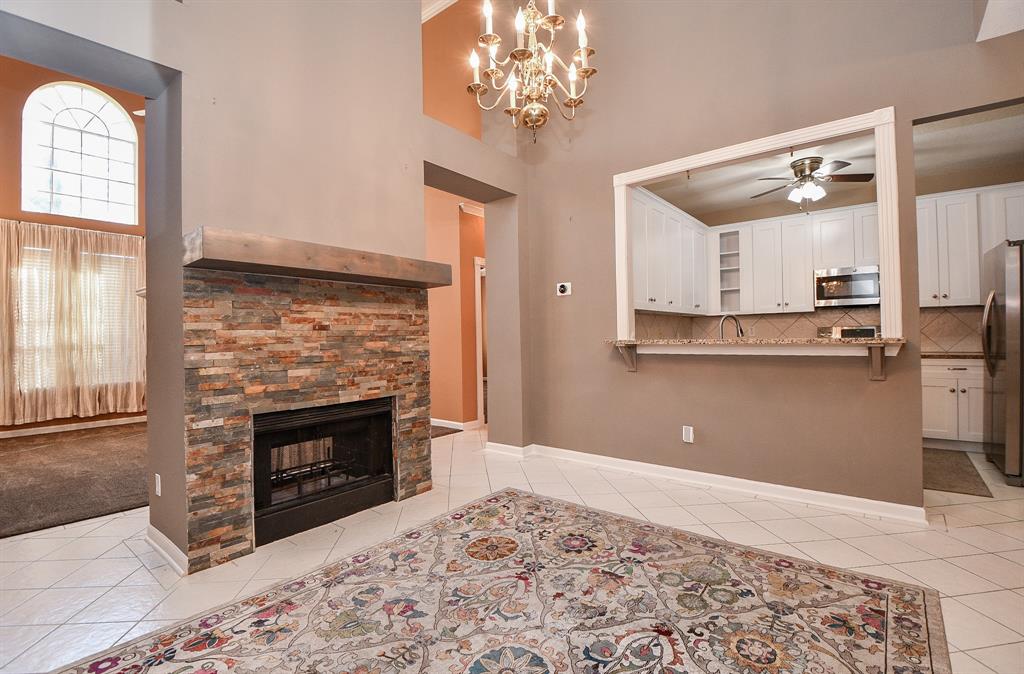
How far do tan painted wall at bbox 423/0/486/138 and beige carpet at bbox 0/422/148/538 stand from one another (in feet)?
16.5

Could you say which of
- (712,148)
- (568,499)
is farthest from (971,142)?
(568,499)

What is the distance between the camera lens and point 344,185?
114 inches

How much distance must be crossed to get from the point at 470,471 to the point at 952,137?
5.06 metres

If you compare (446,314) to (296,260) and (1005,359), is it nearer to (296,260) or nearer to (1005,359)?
(296,260)

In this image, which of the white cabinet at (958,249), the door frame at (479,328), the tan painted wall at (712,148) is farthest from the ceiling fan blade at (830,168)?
the door frame at (479,328)

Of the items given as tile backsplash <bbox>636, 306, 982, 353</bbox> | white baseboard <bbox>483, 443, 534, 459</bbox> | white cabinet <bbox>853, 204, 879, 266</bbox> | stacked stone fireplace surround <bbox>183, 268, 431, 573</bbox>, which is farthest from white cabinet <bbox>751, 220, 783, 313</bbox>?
stacked stone fireplace surround <bbox>183, 268, 431, 573</bbox>

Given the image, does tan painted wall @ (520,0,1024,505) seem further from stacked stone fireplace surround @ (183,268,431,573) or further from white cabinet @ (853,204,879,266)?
white cabinet @ (853,204,879,266)

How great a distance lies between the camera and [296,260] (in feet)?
7.73

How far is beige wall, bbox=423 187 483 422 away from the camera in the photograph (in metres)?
5.95

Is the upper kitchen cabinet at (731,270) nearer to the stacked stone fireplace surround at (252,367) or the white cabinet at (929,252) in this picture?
the white cabinet at (929,252)

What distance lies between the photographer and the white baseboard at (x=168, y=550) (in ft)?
7.34

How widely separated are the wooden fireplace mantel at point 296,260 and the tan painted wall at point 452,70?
347cm

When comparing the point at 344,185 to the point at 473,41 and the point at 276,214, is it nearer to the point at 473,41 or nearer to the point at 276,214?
the point at 276,214

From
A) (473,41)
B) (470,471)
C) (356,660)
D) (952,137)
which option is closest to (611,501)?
(470,471)
